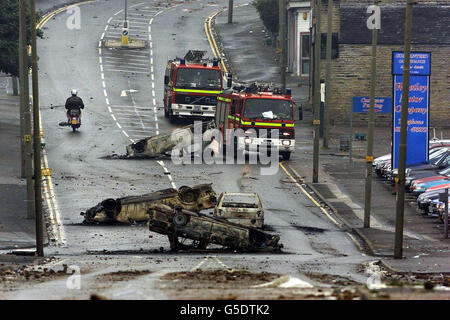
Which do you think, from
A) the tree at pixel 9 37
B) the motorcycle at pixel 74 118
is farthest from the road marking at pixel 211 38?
the tree at pixel 9 37

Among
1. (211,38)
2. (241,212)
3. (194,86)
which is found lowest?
(241,212)

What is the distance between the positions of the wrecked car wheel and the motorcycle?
23.3m

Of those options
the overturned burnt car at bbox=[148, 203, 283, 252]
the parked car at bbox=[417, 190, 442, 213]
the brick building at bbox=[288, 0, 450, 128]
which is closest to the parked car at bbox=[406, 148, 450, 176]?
the parked car at bbox=[417, 190, 442, 213]

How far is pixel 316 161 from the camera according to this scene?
4081 cm

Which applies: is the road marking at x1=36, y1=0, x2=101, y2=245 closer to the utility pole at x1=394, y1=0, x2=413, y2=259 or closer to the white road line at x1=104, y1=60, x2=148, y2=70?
the utility pole at x1=394, y1=0, x2=413, y2=259

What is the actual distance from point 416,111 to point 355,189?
12.1 ft

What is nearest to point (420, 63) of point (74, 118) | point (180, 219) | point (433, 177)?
point (433, 177)

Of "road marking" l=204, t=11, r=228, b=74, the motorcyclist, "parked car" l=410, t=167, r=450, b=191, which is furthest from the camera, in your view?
"road marking" l=204, t=11, r=228, b=74

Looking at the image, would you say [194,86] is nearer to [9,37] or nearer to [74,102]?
[74,102]

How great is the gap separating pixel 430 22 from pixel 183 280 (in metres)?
43.3

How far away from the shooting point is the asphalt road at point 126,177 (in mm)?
24484

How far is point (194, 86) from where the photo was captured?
172 ft

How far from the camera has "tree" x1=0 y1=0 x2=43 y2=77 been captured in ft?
160

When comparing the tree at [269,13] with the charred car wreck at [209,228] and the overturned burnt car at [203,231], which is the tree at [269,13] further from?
the overturned burnt car at [203,231]
